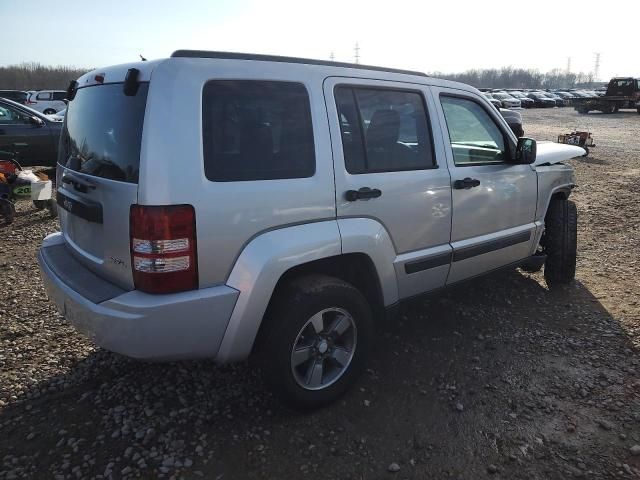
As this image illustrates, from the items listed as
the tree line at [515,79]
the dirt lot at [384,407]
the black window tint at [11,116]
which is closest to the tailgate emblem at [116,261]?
the dirt lot at [384,407]

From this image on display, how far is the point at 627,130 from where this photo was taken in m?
22.3

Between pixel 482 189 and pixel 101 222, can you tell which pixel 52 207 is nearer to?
pixel 101 222

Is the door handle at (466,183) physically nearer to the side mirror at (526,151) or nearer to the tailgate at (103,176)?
the side mirror at (526,151)

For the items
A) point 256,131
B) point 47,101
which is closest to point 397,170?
point 256,131

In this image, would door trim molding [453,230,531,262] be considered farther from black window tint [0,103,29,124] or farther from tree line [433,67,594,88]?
tree line [433,67,594,88]

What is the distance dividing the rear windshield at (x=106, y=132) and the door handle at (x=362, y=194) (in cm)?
115

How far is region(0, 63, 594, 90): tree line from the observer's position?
70.9m

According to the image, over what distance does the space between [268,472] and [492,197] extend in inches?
99.4

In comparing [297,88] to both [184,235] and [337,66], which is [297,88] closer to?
[337,66]

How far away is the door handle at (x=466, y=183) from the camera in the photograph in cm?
340

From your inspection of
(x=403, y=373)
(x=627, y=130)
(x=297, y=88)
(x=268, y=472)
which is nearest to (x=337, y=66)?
(x=297, y=88)

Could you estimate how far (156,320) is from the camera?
2291mm

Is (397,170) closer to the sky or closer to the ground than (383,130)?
closer to the ground

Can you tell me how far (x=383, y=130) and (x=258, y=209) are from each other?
1.13m
